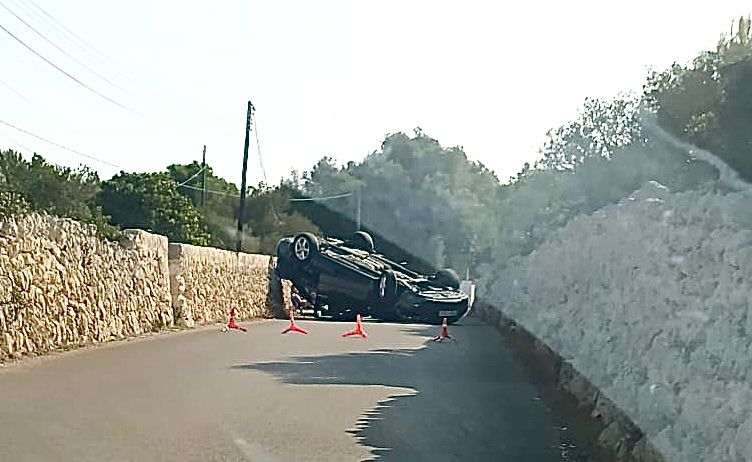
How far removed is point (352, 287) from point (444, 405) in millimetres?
21449

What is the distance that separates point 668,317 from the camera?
9.95 meters

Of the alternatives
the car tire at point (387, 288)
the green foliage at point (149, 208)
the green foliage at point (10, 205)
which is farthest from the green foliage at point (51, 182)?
the green foliage at point (10, 205)

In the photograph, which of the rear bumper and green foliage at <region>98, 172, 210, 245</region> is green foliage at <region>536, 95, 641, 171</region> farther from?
green foliage at <region>98, 172, 210, 245</region>

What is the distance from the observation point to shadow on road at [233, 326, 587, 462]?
1031 cm

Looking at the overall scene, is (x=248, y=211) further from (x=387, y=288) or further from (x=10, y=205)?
(x=10, y=205)

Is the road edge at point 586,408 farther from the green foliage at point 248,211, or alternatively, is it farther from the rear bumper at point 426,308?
the green foliage at point 248,211

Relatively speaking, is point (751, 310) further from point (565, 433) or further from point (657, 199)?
point (657, 199)

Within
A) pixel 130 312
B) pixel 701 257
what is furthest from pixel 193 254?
pixel 701 257

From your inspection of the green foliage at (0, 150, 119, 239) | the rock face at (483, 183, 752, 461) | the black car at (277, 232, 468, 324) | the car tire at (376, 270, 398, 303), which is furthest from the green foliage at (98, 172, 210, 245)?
A: the rock face at (483, 183, 752, 461)

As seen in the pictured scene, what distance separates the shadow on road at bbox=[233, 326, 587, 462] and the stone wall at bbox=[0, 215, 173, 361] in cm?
337

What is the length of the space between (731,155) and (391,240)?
44941 mm

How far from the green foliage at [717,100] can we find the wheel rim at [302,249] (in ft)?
54.0

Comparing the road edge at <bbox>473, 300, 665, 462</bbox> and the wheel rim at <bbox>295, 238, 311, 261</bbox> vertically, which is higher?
the wheel rim at <bbox>295, 238, 311, 261</bbox>

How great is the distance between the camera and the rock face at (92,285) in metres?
16.6
